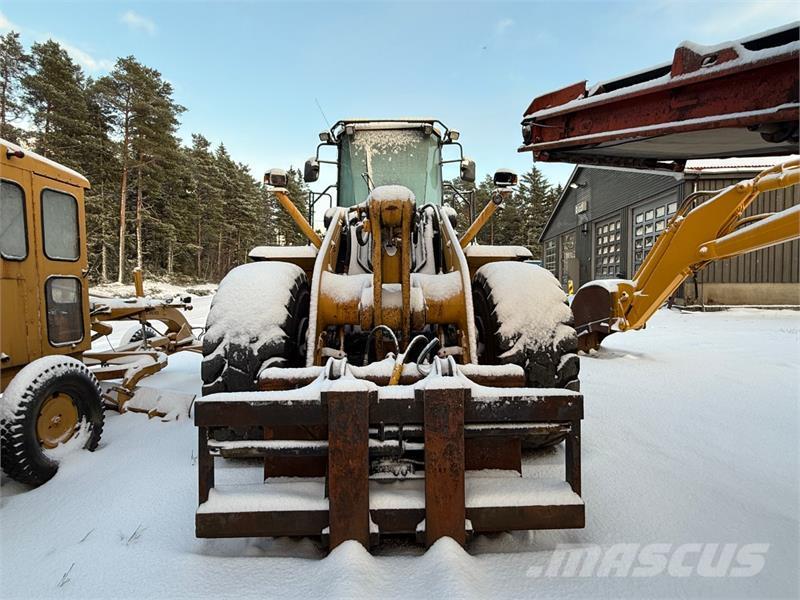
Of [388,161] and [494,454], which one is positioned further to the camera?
[388,161]

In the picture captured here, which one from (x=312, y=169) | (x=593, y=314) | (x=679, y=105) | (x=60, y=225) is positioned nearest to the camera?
(x=679, y=105)

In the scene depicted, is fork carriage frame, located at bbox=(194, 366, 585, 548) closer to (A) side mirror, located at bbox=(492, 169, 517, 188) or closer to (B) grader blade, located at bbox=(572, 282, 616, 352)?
(A) side mirror, located at bbox=(492, 169, 517, 188)

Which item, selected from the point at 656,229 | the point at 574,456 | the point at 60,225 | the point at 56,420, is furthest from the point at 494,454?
the point at 656,229

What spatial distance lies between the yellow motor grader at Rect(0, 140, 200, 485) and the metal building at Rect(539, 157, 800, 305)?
7.26 metres

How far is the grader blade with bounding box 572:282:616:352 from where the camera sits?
6121 mm

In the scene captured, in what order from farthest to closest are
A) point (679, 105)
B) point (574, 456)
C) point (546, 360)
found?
point (546, 360) → point (679, 105) → point (574, 456)

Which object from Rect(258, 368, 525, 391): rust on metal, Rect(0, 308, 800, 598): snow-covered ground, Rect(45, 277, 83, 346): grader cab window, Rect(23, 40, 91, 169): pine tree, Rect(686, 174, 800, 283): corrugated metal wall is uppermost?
Rect(23, 40, 91, 169): pine tree

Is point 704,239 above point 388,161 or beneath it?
beneath

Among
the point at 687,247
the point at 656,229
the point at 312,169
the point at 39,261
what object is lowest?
the point at 39,261

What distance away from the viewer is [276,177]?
3.29 metres

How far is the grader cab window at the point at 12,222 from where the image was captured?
9.91ft

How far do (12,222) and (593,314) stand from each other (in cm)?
667

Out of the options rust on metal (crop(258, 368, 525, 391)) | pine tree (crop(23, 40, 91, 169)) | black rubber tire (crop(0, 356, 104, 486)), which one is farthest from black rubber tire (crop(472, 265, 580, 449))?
pine tree (crop(23, 40, 91, 169))

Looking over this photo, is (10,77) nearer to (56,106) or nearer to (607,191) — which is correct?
(56,106)
